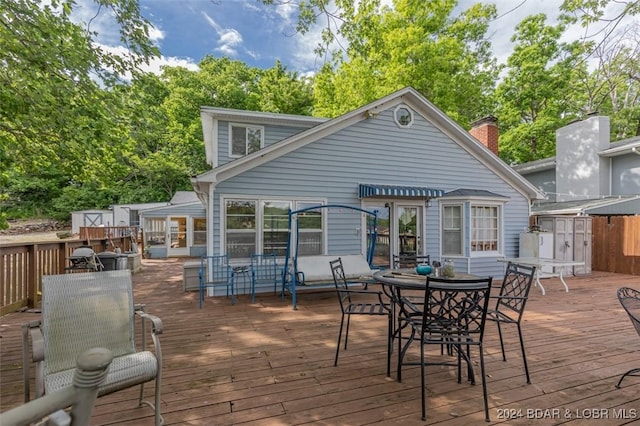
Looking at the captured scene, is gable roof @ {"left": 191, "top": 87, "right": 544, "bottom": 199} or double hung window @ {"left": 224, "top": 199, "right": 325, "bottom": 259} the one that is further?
double hung window @ {"left": 224, "top": 199, "right": 325, "bottom": 259}

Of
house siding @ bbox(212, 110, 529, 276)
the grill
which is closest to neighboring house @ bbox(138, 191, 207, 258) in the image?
the grill

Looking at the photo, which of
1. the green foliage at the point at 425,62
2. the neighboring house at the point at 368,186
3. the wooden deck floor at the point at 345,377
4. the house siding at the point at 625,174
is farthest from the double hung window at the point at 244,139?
the house siding at the point at 625,174

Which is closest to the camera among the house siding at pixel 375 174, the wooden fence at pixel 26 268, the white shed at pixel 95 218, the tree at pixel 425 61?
the wooden fence at pixel 26 268

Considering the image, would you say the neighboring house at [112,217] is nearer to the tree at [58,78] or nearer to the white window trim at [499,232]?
the tree at [58,78]

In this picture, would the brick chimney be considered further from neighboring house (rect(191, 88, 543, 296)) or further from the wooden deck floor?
the wooden deck floor

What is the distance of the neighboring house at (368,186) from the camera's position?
7.05m

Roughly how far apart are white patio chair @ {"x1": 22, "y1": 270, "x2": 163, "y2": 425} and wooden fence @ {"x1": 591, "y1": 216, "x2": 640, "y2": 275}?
518 inches

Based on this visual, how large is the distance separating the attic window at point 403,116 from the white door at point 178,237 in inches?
437

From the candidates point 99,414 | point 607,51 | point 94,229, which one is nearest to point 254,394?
point 99,414

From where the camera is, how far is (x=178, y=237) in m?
14.7

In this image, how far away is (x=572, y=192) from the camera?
13.6 meters

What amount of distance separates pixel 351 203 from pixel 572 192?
12.0 metres

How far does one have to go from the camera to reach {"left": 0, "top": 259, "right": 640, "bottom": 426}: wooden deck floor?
8.35 ft

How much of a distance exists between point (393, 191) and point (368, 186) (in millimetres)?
644
